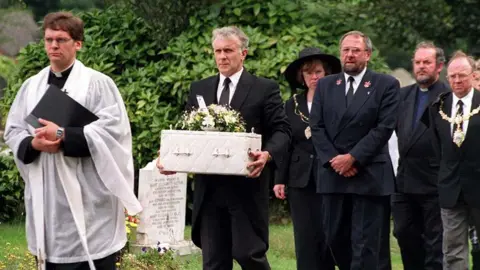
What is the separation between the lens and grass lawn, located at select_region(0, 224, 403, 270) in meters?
11.8

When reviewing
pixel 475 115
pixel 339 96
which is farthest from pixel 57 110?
pixel 475 115

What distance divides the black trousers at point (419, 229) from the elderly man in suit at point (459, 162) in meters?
0.37

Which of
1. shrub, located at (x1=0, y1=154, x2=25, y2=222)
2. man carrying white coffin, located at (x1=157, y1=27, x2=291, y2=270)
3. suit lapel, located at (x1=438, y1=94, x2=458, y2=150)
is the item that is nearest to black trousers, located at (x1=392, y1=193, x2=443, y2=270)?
suit lapel, located at (x1=438, y1=94, x2=458, y2=150)

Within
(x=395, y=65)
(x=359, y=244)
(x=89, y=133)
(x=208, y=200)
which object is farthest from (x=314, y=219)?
(x=395, y=65)

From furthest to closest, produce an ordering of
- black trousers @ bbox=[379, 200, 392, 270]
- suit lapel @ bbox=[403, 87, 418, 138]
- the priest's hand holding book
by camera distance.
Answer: suit lapel @ bbox=[403, 87, 418, 138] → black trousers @ bbox=[379, 200, 392, 270] → the priest's hand holding book

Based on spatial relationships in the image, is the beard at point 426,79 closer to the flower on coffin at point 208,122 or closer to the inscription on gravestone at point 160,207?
the inscription on gravestone at point 160,207

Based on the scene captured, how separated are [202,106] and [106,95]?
1.53 metres

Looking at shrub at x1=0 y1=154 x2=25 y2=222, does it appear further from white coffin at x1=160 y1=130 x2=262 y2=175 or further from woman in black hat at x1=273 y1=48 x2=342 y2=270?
white coffin at x1=160 y1=130 x2=262 y2=175

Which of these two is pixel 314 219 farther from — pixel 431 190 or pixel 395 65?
pixel 395 65

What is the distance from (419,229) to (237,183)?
2653 mm

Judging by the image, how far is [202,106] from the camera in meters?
8.81

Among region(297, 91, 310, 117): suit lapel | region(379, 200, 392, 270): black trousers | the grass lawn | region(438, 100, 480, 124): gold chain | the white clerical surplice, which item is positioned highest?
region(297, 91, 310, 117): suit lapel

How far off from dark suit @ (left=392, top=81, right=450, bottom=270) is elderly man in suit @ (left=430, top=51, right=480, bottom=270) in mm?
324

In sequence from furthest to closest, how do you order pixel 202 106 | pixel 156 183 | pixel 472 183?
pixel 156 183, pixel 472 183, pixel 202 106
